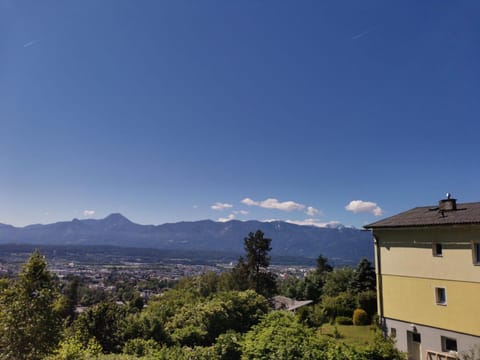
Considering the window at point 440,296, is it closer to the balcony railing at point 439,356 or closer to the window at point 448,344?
the window at point 448,344

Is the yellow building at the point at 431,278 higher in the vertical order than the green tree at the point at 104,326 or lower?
higher

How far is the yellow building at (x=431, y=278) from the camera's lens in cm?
1280

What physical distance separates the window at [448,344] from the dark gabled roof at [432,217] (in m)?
4.65

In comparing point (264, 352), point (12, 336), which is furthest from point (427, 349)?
point (12, 336)

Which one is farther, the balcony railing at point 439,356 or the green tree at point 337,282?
the green tree at point 337,282

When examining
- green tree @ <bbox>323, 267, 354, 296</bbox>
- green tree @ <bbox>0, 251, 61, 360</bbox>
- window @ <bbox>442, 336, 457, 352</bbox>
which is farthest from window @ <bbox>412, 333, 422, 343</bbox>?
green tree @ <bbox>323, 267, 354, 296</bbox>

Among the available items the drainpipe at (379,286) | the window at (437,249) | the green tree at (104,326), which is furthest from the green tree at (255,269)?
the window at (437,249)

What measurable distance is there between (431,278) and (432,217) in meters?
2.71

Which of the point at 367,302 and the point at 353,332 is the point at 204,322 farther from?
the point at 367,302

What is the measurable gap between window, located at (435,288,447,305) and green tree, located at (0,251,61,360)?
46.7 feet

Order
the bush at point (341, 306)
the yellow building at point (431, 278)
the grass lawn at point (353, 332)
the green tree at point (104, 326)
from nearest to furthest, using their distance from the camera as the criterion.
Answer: the yellow building at point (431, 278)
the green tree at point (104, 326)
the grass lawn at point (353, 332)
the bush at point (341, 306)

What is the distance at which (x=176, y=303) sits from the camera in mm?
28844

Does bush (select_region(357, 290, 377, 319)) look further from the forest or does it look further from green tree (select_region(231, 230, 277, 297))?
green tree (select_region(231, 230, 277, 297))

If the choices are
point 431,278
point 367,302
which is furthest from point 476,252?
point 367,302
